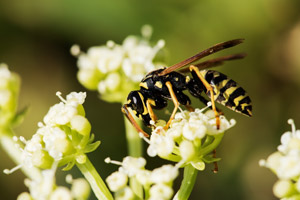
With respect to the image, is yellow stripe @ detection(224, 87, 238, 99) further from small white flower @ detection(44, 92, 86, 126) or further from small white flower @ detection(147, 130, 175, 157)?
small white flower @ detection(44, 92, 86, 126)

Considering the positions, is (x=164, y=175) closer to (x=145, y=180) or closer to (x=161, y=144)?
(x=145, y=180)

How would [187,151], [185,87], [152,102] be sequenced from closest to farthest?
[187,151], [152,102], [185,87]

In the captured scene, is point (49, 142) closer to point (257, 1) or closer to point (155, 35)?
point (155, 35)

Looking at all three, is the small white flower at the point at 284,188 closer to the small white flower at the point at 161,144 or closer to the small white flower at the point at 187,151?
the small white flower at the point at 187,151

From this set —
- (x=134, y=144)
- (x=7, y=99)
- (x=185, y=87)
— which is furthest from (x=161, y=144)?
(x=7, y=99)


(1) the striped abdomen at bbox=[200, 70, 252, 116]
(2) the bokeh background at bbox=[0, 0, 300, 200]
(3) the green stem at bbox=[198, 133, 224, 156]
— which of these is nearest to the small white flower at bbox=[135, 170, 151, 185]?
(3) the green stem at bbox=[198, 133, 224, 156]

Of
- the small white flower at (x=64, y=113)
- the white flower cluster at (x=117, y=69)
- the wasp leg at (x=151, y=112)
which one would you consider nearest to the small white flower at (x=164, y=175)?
the wasp leg at (x=151, y=112)
